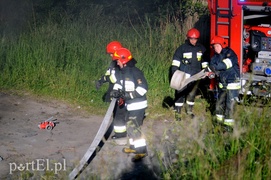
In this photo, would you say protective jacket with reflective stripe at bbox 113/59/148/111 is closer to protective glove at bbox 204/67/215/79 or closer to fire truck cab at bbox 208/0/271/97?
protective glove at bbox 204/67/215/79

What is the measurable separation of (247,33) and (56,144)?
402cm

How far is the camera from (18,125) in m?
9.89

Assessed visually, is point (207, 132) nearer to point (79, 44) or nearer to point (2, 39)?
point (79, 44)

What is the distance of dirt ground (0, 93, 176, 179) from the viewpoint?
737 cm

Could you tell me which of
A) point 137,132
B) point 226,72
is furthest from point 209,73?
point 137,132

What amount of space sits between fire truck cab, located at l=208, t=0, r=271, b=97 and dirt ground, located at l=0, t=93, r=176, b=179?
1.76 meters

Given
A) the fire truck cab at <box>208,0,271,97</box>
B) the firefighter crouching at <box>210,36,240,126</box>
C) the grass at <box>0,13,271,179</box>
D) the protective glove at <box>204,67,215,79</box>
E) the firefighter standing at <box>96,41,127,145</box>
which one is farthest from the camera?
the grass at <box>0,13,271,179</box>

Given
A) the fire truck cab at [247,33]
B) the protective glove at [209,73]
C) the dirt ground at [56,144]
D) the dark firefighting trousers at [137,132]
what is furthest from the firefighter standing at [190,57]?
the dark firefighting trousers at [137,132]

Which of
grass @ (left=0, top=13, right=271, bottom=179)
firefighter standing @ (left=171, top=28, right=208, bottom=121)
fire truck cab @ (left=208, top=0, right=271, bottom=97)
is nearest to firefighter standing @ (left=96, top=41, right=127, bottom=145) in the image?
grass @ (left=0, top=13, right=271, bottom=179)

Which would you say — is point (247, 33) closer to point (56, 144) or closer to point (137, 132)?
point (137, 132)

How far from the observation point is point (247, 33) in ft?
34.5

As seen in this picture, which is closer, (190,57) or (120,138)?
(120,138)

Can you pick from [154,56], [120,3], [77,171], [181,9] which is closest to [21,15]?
[120,3]

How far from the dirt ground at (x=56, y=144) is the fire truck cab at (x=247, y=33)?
1.76 metres
